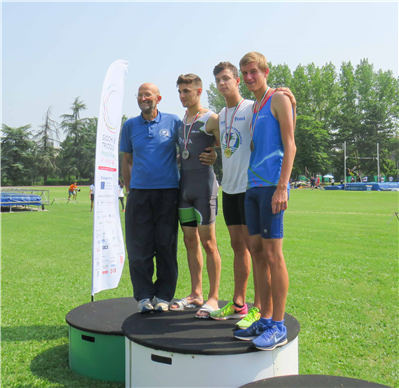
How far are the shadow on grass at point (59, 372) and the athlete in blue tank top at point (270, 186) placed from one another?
4.53 feet

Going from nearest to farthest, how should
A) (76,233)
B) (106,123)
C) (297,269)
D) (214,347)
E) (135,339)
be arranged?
1. (214,347)
2. (135,339)
3. (106,123)
4. (297,269)
5. (76,233)

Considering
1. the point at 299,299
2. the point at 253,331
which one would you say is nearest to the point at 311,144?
the point at 299,299

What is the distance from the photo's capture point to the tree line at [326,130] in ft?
228

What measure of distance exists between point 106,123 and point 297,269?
178 inches

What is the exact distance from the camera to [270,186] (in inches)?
112

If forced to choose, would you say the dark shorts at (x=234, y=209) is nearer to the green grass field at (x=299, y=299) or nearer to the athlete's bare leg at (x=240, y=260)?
the athlete's bare leg at (x=240, y=260)

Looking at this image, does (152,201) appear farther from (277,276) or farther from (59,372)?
(59,372)

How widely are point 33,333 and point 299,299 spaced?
347cm

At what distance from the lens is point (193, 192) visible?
12.1 feet

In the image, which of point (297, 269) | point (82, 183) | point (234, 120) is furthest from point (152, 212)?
point (82, 183)

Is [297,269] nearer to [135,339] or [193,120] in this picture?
[193,120]

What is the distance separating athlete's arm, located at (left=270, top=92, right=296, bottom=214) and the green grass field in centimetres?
170

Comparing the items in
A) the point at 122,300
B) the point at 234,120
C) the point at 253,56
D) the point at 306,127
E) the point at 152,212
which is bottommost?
the point at 122,300

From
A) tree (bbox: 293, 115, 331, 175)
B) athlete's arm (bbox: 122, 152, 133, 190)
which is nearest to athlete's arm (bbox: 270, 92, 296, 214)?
athlete's arm (bbox: 122, 152, 133, 190)
